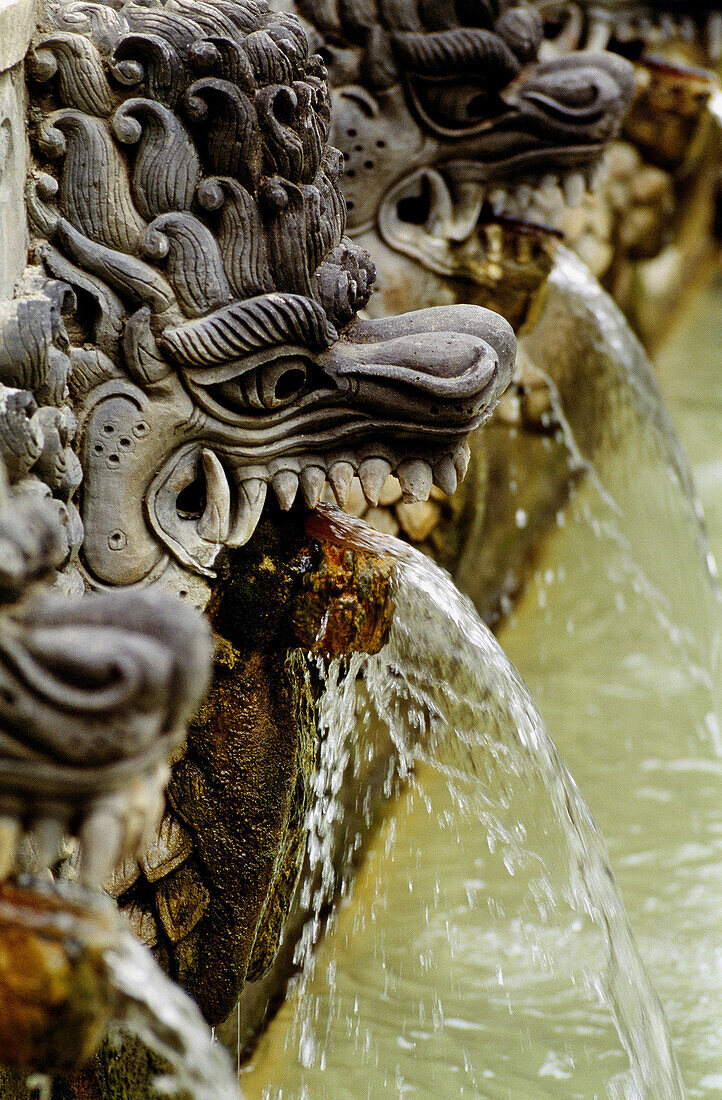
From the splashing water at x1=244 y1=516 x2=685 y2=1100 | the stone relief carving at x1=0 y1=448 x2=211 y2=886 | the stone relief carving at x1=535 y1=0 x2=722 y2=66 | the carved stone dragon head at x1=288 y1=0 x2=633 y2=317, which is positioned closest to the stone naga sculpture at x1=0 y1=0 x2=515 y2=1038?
the splashing water at x1=244 y1=516 x2=685 y2=1100

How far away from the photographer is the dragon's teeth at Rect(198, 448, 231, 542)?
1.40 m

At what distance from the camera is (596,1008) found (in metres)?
2.07

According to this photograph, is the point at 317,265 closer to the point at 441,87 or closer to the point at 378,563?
the point at 378,563

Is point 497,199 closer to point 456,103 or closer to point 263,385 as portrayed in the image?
point 456,103

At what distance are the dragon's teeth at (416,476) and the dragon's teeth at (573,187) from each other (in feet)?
4.07

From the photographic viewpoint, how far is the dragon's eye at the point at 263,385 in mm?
1367

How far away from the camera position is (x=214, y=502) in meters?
1.40

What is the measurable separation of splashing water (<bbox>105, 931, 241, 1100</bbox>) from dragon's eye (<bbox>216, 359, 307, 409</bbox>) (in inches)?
28.4

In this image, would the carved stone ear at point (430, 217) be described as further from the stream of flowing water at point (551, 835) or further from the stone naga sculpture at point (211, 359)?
the stone naga sculpture at point (211, 359)

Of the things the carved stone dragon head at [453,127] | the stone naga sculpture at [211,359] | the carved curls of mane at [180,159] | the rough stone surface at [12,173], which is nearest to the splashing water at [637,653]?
the carved stone dragon head at [453,127]

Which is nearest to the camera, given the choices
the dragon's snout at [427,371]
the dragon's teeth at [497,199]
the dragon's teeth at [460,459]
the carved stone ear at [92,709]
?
the carved stone ear at [92,709]

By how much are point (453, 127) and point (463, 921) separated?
156cm

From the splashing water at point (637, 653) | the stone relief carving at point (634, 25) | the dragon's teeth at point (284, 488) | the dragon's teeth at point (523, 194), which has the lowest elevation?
the splashing water at point (637, 653)

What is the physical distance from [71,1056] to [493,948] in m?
1.64
